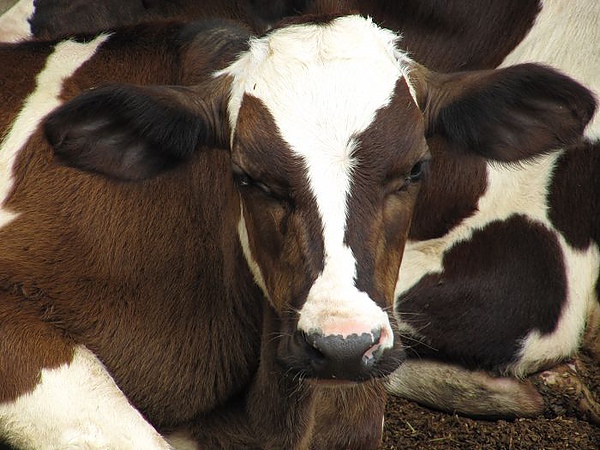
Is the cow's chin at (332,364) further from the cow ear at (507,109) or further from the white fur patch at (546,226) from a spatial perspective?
the white fur patch at (546,226)

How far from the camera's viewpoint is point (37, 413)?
14.0ft

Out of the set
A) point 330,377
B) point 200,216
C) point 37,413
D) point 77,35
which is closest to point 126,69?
point 77,35

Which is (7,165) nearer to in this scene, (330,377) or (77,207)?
(77,207)

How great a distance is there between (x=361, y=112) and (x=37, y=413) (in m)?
1.65

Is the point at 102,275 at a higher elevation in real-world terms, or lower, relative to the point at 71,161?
lower

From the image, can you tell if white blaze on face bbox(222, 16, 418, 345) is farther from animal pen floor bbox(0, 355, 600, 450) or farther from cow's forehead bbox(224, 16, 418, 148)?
animal pen floor bbox(0, 355, 600, 450)

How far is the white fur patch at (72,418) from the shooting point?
4258 millimetres

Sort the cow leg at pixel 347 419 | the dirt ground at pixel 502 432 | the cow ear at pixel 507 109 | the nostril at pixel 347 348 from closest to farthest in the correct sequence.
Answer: the nostril at pixel 347 348, the cow ear at pixel 507 109, the cow leg at pixel 347 419, the dirt ground at pixel 502 432

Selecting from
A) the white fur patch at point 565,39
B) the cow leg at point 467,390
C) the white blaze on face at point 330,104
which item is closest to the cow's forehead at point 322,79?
the white blaze on face at point 330,104

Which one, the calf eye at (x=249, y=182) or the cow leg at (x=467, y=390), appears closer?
the calf eye at (x=249, y=182)

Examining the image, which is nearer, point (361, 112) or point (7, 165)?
point (361, 112)

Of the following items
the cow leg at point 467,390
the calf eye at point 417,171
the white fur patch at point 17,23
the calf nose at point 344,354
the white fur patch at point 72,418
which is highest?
the calf eye at point 417,171

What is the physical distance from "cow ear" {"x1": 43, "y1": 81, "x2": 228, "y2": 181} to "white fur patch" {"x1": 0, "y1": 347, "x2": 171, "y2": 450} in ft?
A: 2.65

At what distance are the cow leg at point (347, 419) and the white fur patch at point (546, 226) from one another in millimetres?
1031
